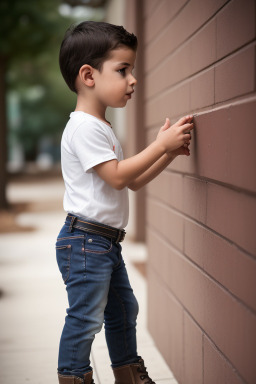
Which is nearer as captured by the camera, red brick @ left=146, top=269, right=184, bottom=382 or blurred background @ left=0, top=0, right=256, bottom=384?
blurred background @ left=0, top=0, right=256, bottom=384

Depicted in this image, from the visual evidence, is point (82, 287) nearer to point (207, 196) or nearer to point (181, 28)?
point (207, 196)

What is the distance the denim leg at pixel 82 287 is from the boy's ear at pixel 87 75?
2.07 ft

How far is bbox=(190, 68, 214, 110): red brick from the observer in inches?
88.4

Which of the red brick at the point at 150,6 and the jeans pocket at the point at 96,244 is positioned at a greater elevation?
the red brick at the point at 150,6

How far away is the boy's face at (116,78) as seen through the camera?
2260mm

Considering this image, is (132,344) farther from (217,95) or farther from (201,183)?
(217,95)

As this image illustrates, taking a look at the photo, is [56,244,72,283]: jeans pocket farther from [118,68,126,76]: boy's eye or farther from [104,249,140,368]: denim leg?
[118,68,126,76]: boy's eye

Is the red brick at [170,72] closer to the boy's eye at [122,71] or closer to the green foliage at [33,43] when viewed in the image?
the boy's eye at [122,71]

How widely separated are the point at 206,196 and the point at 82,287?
0.65 meters

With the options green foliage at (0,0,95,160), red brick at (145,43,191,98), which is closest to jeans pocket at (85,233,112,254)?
red brick at (145,43,191,98)

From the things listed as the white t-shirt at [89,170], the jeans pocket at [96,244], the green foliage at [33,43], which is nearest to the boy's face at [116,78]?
the white t-shirt at [89,170]

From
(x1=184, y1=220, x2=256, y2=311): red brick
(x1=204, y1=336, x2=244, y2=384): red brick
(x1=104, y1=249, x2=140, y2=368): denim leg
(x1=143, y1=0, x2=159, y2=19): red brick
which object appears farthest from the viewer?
(x1=143, y1=0, x2=159, y2=19): red brick

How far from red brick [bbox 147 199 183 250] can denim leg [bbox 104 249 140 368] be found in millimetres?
441

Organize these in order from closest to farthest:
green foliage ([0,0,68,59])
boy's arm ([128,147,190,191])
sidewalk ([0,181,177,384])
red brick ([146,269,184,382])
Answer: boy's arm ([128,147,190,191]) < red brick ([146,269,184,382]) < sidewalk ([0,181,177,384]) < green foliage ([0,0,68,59])
